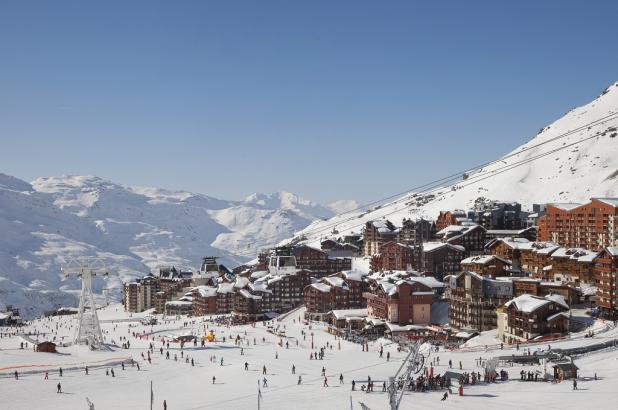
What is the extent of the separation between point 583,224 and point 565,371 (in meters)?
81.1

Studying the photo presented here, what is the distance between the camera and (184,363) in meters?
76.8

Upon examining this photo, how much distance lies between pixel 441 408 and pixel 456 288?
48.3 m

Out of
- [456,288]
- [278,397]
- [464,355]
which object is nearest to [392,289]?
[456,288]

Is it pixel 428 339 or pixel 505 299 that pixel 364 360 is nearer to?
pixel 428 339

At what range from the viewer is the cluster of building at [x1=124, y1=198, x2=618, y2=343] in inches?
3489

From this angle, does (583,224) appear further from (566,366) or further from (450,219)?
(566,366)

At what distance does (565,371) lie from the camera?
55.6 metres

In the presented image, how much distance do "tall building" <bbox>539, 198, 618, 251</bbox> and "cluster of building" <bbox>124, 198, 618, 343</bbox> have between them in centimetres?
20

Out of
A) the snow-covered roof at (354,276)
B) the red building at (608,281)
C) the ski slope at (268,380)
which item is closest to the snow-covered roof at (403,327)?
the ski slope at (268,380)

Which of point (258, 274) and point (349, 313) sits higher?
point (258, 274)

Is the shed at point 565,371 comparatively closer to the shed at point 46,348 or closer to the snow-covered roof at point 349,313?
the snow-covered roof at point 349,313

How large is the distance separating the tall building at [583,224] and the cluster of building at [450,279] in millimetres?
195

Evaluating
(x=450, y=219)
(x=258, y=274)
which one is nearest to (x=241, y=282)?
(x=258, y=274)

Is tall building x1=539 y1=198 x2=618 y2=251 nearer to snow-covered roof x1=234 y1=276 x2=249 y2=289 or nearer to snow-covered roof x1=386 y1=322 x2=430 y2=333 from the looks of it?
snow-covered roof x1=386 y1=322 x2=430 y2=333
